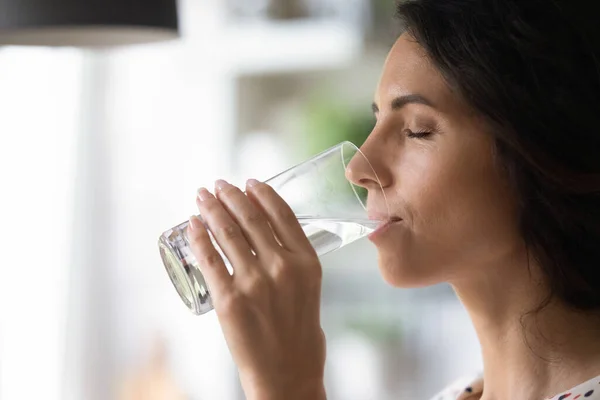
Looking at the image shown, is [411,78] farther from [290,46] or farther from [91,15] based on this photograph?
[290,46]

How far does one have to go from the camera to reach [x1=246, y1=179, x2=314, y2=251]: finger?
986 millimetres

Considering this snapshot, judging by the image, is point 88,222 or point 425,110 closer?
point 425,110

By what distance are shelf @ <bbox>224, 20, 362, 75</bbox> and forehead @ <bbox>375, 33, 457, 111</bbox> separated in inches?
64.8

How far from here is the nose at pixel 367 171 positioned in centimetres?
109

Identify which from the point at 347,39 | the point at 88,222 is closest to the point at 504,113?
the point at 347,39

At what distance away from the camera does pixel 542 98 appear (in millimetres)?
1061

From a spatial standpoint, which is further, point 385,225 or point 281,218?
point 385,225

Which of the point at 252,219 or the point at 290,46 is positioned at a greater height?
the point at 252,219

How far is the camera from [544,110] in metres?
1.06

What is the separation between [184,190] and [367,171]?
74.6 inches

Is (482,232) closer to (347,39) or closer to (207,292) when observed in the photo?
(207,292)

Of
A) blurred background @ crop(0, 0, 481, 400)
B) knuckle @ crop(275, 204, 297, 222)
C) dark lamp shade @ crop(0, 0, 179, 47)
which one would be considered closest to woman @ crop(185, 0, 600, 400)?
knuckle @ crop(275, 204, 297, 222)

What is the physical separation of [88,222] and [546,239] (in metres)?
1.98

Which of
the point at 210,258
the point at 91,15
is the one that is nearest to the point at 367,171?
the point at 210,258
